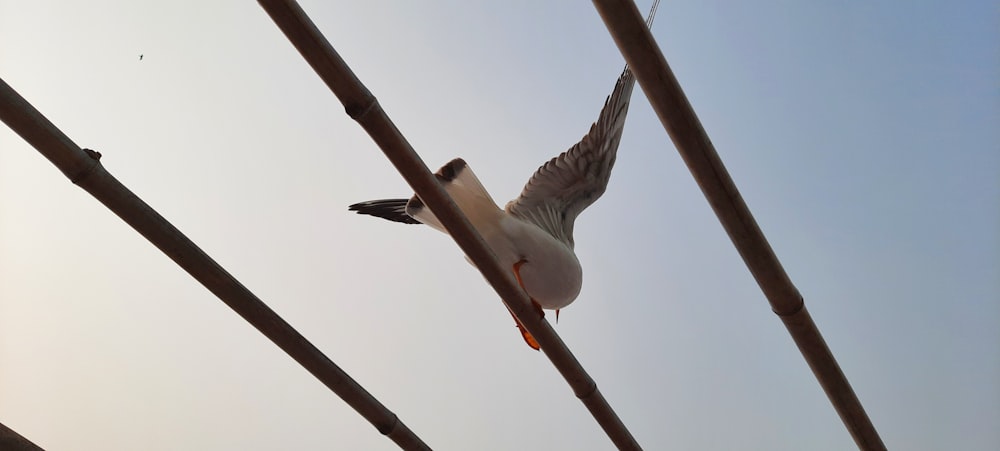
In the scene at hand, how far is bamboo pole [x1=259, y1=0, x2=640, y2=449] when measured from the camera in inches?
40.4

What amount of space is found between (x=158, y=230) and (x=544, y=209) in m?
1.08

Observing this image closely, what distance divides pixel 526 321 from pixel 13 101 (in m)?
0.95

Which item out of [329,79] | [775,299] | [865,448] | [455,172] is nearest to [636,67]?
[329,79]

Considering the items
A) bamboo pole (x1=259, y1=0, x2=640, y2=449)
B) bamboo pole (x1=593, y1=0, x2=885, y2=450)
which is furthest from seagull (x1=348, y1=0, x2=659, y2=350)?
bamboo pole (x1=593, y1=0, x2=885, y2=450)

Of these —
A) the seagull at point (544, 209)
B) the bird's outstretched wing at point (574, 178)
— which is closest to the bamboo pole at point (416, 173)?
the seagull at point (544, 209)

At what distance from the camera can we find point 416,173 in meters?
1.22

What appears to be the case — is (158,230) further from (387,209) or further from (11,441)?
(387,209)

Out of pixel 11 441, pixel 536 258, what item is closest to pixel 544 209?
pixel 536 258

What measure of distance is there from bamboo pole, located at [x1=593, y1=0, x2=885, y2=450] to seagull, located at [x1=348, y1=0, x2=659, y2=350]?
0.56 meters

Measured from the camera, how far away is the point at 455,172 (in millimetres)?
1767

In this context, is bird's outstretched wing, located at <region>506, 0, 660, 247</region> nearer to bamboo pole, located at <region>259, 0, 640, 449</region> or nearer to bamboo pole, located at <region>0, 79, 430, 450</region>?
bamboo pole, located at <region>259, 0, 640, 449</region>

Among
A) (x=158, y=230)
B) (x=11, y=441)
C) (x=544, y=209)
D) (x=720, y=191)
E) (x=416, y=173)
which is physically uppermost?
(x=544, y=209)

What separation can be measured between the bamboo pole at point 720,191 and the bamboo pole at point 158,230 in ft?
2.65

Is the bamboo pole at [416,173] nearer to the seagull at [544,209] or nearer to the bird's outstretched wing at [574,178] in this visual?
the seagull at [544,209]
